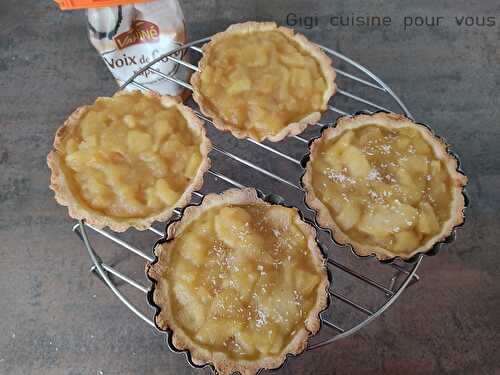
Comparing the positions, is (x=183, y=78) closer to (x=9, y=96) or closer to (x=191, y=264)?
(x=9, y=96)

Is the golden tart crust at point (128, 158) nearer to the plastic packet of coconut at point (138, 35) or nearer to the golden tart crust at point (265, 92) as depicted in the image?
the golden tart crust at point (265, 92)

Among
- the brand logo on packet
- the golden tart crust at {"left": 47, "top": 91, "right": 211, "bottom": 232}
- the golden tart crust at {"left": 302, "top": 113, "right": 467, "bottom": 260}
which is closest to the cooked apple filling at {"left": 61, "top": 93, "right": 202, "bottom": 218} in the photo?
the golden tart crust at {"left": 47, "top": 91, "right": 211, "bottom": 232}

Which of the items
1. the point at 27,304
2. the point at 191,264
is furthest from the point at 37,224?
the point at 191,264

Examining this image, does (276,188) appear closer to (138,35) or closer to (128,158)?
(128,158)

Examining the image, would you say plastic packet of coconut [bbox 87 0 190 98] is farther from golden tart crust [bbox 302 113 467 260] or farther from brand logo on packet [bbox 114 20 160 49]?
golden tart crust [bbox 302 113 467 260]

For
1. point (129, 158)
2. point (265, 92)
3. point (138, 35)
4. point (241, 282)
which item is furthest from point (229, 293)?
point (138, 35)
